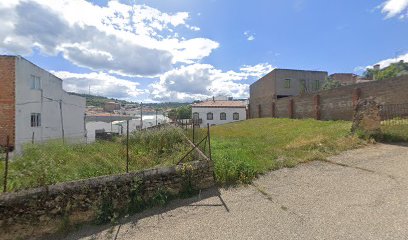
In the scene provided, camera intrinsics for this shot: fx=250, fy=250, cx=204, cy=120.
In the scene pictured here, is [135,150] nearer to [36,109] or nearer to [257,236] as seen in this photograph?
[257,236]

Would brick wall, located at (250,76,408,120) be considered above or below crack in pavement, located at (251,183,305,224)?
above

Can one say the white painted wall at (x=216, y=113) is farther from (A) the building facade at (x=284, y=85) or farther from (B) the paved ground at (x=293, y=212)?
(B) the paved ground at (x=293, y=212)

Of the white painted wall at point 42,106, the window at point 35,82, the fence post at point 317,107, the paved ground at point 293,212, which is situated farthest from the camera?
Answer: the fence post at point 317,107

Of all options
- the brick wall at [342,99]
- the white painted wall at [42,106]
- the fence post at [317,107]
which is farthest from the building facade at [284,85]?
the white painted wall at [42,106]

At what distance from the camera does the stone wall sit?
4.76 m

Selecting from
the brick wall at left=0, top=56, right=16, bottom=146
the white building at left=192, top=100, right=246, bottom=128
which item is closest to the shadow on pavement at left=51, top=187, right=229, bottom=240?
the brick wall at left=0, top=56, right=16, bottom=146

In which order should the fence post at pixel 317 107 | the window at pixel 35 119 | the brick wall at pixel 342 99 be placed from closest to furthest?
the brick wall at pixel 342 99, the window at pixel 35 119, the fence post at pixel 317 107

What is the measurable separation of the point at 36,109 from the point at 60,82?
4.75 metres

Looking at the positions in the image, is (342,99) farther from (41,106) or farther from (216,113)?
(216,113)

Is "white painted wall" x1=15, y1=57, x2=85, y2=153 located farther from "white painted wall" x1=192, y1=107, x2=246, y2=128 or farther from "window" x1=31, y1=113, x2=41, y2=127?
"white painted wall" x1=192, y1=107, x2=246, y2=128

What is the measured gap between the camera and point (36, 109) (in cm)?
1655

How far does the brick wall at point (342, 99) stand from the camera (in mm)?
15305

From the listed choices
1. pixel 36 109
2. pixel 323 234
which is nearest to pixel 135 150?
pixel 323 234

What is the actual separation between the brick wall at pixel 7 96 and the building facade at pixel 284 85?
93.4 feet
